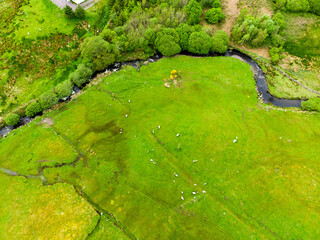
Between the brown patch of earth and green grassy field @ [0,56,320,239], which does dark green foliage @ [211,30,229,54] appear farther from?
the brown patch of earth

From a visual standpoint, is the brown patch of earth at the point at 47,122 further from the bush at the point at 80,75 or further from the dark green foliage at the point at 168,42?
the dark green foliage at the point at 168,42

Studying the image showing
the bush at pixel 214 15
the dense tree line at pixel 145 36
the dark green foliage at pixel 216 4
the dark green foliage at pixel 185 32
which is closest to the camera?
the dense tree line at pixel 145 36

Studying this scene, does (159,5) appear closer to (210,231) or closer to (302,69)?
(302,69)

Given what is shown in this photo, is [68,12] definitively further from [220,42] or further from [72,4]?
[220,42]

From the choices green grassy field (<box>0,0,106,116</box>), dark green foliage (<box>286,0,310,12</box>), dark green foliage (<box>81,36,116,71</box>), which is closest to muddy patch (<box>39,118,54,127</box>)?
green grassy field (<box>0,0,106,116</box>)

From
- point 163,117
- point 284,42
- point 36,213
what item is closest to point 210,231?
point 163,117

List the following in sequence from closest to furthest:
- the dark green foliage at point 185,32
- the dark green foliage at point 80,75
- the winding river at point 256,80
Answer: the winding river at point 256,80, the dark green foliage at point 80,75, the dark green foliage at point 185,32

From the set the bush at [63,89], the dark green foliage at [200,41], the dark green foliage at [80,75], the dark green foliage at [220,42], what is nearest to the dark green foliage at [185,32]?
the dark green foliage at [200,41]

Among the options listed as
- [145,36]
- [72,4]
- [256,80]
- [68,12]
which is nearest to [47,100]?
[145,36]
